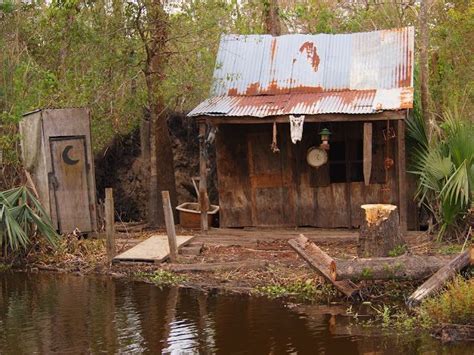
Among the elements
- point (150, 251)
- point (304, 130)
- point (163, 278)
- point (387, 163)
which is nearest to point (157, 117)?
point (304, 130)

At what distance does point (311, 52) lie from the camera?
1614cm

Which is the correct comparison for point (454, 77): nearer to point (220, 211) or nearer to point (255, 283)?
point (220, 211)

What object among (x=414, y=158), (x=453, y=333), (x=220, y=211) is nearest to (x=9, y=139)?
(x=220, y=211)

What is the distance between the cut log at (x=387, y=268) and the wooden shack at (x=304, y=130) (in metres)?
4.14

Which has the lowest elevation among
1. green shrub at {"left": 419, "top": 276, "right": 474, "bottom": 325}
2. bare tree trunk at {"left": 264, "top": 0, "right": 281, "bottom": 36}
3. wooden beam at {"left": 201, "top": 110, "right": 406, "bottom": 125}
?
green shrub at {"left": 419, "top": 276, "right": 474, "bottom": 325}

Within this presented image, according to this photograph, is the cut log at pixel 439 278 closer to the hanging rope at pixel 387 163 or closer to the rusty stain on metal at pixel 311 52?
the hanging rope at pixel 387 163

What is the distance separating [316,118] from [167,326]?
5.96m

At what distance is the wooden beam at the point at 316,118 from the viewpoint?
1380 centimetres

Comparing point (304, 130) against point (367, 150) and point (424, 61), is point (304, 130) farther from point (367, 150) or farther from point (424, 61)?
point (424, 61)

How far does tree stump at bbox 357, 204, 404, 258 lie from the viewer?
11227 millimetres

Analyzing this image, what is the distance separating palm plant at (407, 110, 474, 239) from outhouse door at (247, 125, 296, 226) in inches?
111

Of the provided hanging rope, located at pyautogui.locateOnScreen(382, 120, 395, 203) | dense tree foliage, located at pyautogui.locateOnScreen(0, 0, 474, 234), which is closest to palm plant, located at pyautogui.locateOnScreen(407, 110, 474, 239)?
dense tree foliage, located at pyautogui.locateOnScreen(0, 0, 474, 234)

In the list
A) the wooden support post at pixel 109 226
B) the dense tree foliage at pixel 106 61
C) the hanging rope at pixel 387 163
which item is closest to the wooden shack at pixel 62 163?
the dense tree foliage at pixel 106 61

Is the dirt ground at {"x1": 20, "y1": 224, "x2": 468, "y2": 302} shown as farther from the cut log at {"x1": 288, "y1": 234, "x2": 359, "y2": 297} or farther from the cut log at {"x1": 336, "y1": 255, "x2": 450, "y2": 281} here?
the cut log at {"x1": 336, "y1": 255, "x2": 450, "y2": 281}
